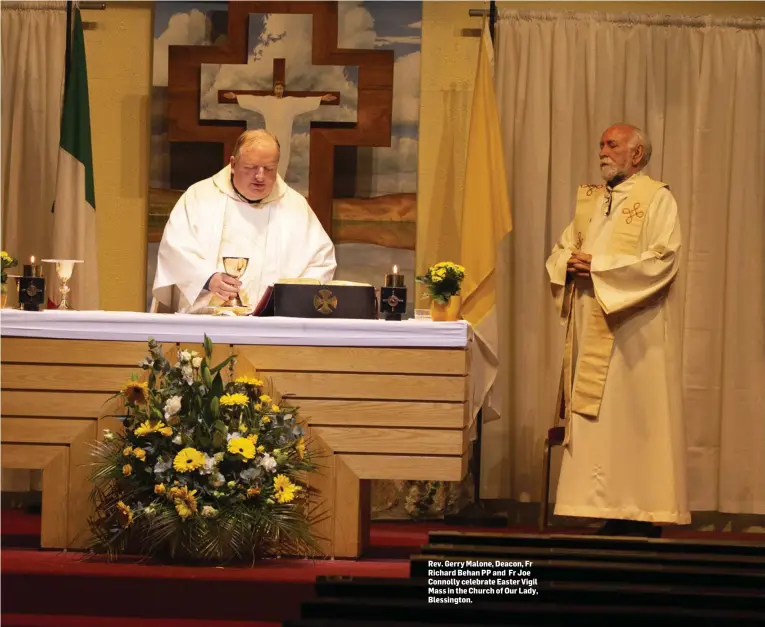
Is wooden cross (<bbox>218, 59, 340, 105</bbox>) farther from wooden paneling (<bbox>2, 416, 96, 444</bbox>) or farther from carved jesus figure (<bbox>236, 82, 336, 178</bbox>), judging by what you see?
wooden paneling (<bbox>2, 416, 96, 444</bbox>)

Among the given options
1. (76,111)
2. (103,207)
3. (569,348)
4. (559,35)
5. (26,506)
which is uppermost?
(559,35)

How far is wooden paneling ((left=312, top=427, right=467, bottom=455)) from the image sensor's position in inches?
189

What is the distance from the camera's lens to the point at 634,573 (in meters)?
2.79

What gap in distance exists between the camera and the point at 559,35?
721 centimetres

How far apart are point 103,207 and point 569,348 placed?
321cm

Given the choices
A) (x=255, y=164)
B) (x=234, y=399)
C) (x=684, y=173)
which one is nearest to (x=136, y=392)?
(x=234, y=399)

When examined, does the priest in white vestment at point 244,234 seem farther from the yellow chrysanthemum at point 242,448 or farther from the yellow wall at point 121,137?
the yellow wall at point 121,137

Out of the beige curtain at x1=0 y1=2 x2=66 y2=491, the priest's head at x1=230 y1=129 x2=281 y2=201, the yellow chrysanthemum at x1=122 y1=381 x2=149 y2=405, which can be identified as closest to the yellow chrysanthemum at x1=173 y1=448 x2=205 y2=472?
the yellow chrysanthemum at x1=122 y1=381 x2=149 y2=405

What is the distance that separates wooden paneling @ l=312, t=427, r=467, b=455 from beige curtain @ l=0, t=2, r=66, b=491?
3.39 metres

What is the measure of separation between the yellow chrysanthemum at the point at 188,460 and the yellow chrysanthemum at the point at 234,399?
0.73ft

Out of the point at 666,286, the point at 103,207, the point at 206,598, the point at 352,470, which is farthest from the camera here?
the point at 103,207

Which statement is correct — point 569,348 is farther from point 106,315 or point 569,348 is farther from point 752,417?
point 106,315

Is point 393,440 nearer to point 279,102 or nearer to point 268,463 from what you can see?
point 268,463

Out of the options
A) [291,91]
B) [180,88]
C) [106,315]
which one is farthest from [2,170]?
[106,315]
